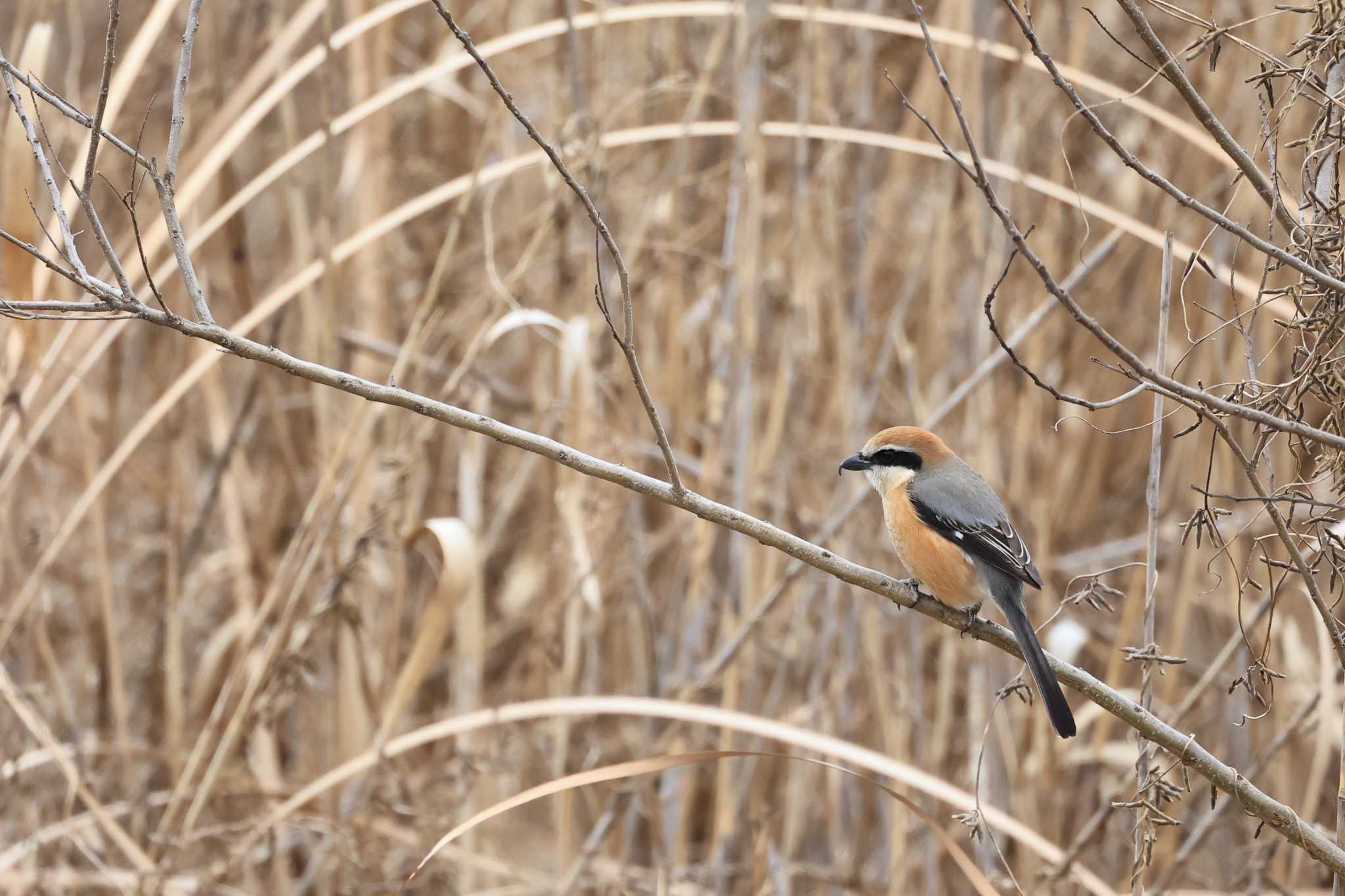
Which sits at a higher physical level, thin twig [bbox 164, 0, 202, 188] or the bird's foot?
thin twig [bbox 164, 0, 202, 188]

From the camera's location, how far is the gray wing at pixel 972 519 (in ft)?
7.39

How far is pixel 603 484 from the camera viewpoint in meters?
2.70

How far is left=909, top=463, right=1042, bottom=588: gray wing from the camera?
2.25 meters

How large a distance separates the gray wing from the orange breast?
0.02 m

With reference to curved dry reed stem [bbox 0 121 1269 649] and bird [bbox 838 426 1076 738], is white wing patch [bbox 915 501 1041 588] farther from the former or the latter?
curved dry reed stem [bbox 0 121 1269 649]

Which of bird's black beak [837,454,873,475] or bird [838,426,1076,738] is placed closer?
bird [838,426,1076,738]

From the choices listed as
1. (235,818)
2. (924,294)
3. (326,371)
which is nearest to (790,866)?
(235,818)

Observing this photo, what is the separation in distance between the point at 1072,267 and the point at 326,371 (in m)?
2.41

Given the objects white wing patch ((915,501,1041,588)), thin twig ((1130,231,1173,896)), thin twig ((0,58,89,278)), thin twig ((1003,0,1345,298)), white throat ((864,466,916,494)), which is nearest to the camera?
thin twig ((1003,0,1345,298))

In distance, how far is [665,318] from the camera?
3.08 metres

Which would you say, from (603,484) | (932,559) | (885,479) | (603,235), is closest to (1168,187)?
(603,235)

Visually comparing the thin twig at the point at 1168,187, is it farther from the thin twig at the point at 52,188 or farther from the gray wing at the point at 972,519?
the gray wing at the point at 972,519

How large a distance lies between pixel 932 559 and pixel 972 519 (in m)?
0.12

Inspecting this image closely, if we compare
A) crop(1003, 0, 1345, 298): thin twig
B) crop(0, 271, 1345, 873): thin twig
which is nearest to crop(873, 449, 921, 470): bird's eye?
crop(0, 271, 1345, 873): thin twig
